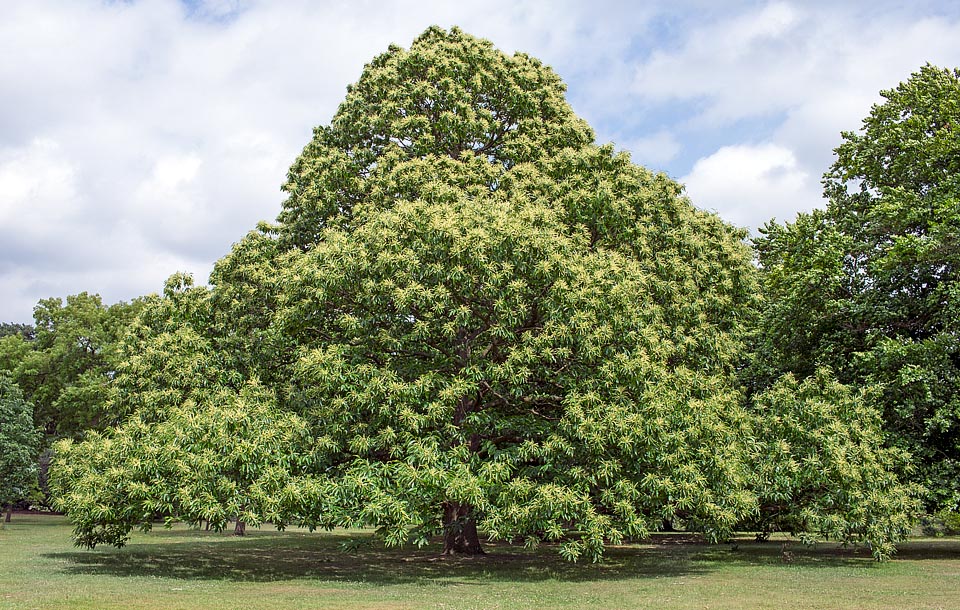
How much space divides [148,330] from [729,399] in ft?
60.8

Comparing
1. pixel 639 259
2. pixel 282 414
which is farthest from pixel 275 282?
pixel 639 259

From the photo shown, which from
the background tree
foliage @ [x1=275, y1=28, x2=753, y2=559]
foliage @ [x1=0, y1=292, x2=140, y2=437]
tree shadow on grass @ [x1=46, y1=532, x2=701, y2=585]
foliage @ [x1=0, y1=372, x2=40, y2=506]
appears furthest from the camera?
foliage @ [x1=0, y1=292, x2=140, y2=437]

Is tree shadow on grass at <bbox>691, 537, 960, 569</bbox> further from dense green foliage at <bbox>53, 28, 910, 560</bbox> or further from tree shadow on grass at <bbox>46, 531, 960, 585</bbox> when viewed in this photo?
dense green foliage at <bbox>53, 28, 910, 560</bbox>

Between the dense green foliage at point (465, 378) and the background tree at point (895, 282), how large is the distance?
210 centimetres

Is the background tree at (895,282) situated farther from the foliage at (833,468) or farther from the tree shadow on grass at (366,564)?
the tree shadow on grass at (366,564)

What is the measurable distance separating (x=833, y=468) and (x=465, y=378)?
11042 millimetres

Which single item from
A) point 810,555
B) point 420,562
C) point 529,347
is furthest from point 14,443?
point 810,555

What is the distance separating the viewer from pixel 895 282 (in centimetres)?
2583

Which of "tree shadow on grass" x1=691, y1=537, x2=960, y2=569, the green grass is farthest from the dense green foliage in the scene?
"tree shadow on grass" x1=691, y1=537, x2=960, y2=569

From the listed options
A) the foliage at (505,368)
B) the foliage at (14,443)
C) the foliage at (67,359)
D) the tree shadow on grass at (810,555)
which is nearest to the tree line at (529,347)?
the foliage at (505,368)

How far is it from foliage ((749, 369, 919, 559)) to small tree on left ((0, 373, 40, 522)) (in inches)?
1385

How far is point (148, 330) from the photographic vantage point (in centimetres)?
2588

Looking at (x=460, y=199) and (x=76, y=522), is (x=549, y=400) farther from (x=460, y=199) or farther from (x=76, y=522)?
(x=76, y=522)

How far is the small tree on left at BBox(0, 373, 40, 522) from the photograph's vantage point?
127 ft
